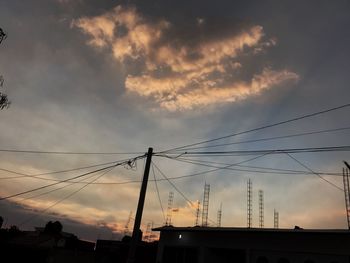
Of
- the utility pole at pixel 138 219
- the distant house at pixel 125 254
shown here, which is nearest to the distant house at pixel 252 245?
the distant house at pixel 125 254

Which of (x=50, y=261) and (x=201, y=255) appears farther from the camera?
(x=50, y=261)

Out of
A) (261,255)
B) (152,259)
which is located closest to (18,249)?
(152,259)

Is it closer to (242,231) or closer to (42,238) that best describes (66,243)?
(42,238)

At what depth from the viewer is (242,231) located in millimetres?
20922

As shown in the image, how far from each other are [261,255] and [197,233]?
473cm

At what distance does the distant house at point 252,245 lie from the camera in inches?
717

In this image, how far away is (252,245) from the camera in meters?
20.7

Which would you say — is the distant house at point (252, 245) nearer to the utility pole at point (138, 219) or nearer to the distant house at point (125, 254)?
the distant house at point (125, 254)

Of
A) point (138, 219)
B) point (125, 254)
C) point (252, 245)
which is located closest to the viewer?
point (138, 219)

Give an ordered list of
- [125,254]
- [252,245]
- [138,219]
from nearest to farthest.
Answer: [138,219], [252,245], [125,254]

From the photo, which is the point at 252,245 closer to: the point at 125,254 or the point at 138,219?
the point at 138,219

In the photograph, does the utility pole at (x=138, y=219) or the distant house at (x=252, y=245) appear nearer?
the utility pole at (x=138, y=219)

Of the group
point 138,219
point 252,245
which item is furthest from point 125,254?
point 138,219

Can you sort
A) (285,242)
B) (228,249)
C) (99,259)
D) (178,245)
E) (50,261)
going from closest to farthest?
1. (285,242)
2. (228,249)
3. (178,245)
4. (50,261)
5. (99,259)
